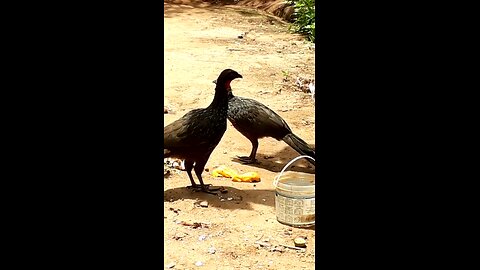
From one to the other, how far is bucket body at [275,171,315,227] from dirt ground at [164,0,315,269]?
2.7 inches

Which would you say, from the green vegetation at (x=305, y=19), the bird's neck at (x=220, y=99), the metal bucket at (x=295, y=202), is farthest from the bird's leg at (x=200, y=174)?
the green vegetation at (x=305, y=19)

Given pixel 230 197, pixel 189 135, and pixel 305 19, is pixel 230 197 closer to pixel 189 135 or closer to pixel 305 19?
pixel 189 135

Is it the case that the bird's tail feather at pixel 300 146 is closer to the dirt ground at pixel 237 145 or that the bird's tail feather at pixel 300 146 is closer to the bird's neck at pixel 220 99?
the dirt ground at pixel 237 145

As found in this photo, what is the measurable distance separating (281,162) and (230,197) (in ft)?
3.81

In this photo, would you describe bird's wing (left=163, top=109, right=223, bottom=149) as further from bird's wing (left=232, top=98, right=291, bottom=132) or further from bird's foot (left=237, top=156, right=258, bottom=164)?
bird's foot (left=237, top=156, right=258, bottom=164)

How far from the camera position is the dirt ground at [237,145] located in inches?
160

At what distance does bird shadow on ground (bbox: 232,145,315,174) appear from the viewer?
5906 millimetres

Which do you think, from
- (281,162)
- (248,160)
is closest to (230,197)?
(248,160)

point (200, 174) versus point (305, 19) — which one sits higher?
point (305, 19)

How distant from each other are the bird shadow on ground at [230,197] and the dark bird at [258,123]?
2.33 ft

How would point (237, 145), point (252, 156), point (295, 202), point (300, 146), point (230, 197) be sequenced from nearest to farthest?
point (295, 202)
point (230, 197)
point (300, 146)
point (252, 156)
point (237, 145)

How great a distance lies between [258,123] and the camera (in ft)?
19.2
